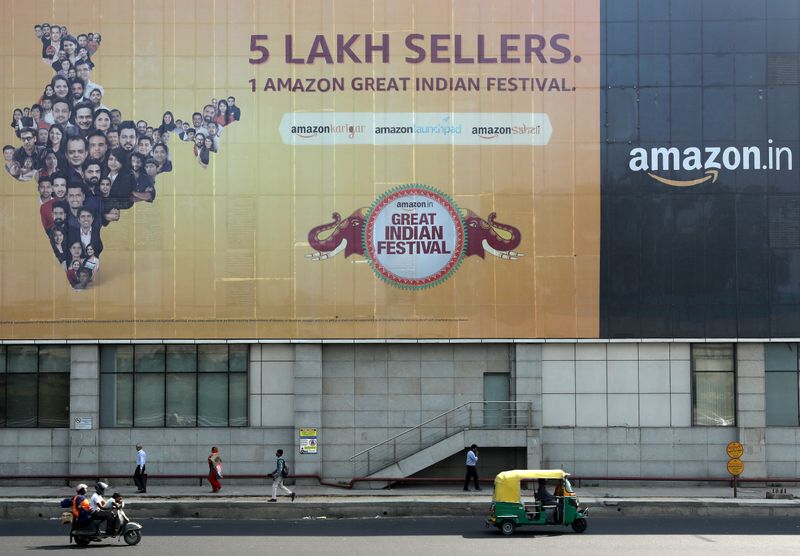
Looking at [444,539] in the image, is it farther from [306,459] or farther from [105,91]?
[105,91]

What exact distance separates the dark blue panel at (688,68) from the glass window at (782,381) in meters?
9.59

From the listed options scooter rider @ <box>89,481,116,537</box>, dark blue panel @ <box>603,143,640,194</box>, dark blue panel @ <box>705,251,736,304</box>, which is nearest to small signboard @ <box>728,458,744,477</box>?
dark blue panel @ <box>705,251,736,304</box>

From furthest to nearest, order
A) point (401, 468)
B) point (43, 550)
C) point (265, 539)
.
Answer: point (401, 468) → point (265, 539) → point (43, 550)

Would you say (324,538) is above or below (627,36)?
below

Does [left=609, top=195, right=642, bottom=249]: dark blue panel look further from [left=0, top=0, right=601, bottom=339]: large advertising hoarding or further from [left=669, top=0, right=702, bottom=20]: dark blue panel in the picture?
[left=669, top=0, right=702, bottom=20]: dark blue panel

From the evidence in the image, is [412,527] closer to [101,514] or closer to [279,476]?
[279,476]

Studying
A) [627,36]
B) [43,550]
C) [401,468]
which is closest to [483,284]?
[401,468]

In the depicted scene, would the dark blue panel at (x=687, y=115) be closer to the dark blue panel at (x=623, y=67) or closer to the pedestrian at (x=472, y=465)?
the dark blue panel at (x=623, y=67)

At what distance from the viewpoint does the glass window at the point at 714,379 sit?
38.6m

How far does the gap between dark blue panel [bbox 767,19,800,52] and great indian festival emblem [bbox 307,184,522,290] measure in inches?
436

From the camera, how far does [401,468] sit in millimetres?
37500

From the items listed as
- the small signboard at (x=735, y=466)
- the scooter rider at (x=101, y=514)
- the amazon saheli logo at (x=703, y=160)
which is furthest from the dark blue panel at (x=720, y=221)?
the scooter rider at (x=101, y=514)

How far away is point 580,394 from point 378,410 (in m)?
7.07

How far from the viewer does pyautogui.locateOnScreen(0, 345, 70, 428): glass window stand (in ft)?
126
